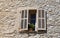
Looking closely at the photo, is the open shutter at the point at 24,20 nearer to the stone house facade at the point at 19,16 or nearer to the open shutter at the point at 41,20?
the stone house facade at the point at 19,16

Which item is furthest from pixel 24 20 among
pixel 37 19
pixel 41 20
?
pixel 41 20

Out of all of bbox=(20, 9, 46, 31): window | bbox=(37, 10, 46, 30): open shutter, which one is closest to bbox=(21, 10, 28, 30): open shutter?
bbox=(20, 9, 46, 31): window

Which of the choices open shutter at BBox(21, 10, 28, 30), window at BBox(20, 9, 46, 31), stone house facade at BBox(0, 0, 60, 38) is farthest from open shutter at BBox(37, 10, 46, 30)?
open shutter at BBox(21, 10, 28, 30)

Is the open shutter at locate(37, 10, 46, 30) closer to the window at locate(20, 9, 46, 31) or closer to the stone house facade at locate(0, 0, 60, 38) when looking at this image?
the window at locate(20, 9, 46, 31)

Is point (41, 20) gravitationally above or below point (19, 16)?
below

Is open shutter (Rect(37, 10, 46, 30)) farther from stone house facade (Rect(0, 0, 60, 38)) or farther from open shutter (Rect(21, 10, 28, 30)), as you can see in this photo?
open shutter (Rect(21, 10, 28, 30))

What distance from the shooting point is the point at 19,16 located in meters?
4.37

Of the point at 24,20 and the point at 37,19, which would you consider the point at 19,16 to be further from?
the point at 37,19

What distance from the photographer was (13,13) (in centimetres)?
443

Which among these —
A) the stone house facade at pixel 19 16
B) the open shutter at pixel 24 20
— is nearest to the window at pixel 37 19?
the open shutter at pixel 24 20

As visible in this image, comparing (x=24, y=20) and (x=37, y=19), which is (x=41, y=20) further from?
(x=24, y=20)

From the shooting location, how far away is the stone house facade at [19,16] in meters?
4.31

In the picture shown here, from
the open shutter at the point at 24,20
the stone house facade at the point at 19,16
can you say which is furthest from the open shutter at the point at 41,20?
the open shutter at the point at 24,20

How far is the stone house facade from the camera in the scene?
14.1ft
